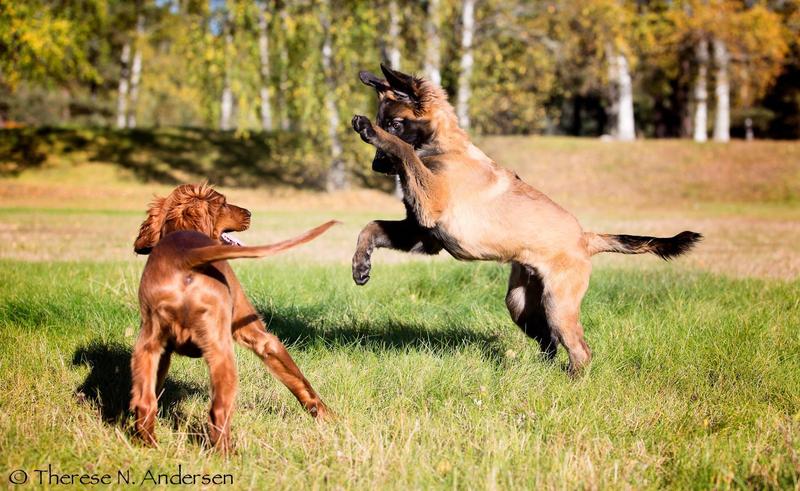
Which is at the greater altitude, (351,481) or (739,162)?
(739,162)

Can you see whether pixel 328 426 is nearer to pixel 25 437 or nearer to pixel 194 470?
pixel 194 470

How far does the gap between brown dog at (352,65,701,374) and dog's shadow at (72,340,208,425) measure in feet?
4.94

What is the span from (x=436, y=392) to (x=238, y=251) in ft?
5.83

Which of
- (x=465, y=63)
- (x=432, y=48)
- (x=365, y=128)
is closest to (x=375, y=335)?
(x=365, y=128)

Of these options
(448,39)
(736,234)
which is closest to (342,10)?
(448,39)

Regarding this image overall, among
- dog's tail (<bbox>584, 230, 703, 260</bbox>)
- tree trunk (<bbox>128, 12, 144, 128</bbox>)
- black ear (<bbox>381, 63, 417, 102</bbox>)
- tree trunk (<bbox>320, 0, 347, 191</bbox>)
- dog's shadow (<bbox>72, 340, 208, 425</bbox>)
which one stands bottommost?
dog's shadow (<bbox>72, 340, 208, 425</bbox>)

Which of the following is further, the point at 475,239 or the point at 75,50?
the point at 75,50

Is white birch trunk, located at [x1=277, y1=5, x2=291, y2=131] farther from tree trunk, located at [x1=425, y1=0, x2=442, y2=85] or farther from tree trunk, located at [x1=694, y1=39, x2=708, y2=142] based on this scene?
tree trunk, located at [x1=694, y1=39, x2=708, y2=142]

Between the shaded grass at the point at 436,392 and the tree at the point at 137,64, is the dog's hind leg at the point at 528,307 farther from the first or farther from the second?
the tree at the point at 137,64

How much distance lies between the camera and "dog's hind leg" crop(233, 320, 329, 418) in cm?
424

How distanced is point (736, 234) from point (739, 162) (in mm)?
14346

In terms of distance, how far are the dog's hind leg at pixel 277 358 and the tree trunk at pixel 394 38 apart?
1835cm

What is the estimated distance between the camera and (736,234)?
17.3 m

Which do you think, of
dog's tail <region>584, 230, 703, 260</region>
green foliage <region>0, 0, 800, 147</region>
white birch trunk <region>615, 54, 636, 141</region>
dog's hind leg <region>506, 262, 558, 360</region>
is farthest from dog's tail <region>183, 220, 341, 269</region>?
white birch trunk <region>615, 54, 636, 141</region>
